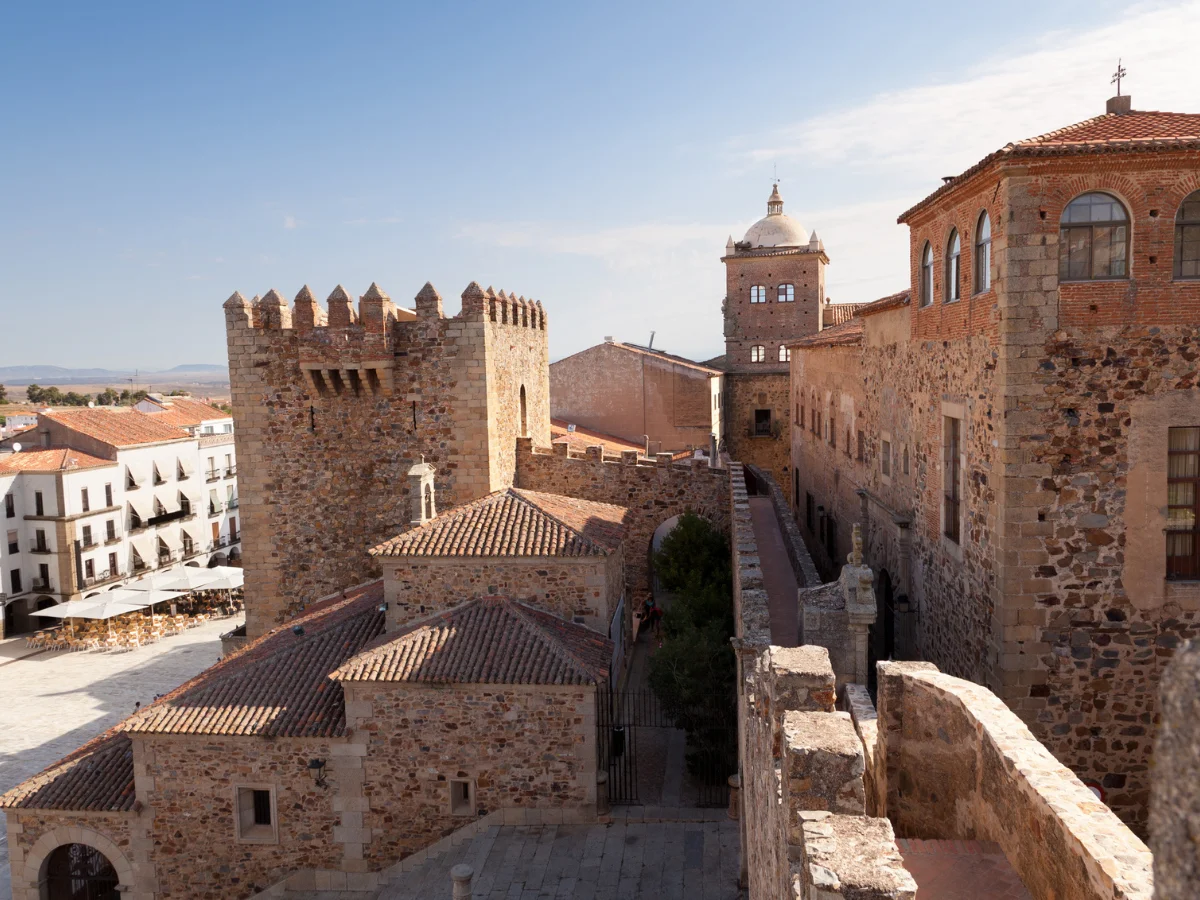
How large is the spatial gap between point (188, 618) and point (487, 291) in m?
23.9

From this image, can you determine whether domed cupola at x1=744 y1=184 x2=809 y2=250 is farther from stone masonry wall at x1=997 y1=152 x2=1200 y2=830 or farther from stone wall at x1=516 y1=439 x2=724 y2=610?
stone masonry wall at x1=997 y1=152 x2=1200 y2=830

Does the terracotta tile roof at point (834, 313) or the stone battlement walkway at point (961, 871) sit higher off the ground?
the terracotta tile roof at point (834, 313)

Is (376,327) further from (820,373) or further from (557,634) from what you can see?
(820,373)

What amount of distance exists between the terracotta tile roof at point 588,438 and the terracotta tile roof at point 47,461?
70.6 feet

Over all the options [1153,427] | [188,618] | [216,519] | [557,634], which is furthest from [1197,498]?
[216,519]

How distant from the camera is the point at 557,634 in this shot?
13000 millimetres

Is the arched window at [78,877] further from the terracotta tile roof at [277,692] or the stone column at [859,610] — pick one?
the stone column at [859,610]

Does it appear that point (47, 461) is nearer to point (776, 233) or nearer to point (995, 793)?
point (776, 233)

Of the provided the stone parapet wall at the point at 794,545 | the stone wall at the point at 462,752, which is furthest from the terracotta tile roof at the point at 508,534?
the stone parapet wall at the point at 794,545

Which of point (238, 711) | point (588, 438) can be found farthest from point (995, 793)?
point (588, 438)

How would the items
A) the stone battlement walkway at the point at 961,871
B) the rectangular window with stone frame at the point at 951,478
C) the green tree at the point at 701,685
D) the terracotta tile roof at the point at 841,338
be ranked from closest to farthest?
the stone battlement walkway at the point at 961,871, the rectangular window with stone frame at the point at 951,478, the green tree at the point at 701,685, the terracotta tile roof at the point at 841,338

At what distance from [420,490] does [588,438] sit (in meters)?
11.8

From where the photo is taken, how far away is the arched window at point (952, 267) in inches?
429

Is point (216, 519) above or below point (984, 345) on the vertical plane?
below
